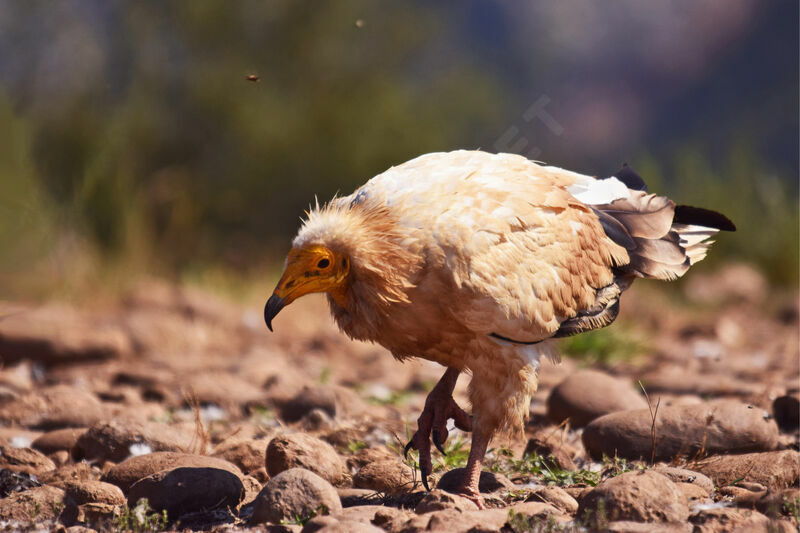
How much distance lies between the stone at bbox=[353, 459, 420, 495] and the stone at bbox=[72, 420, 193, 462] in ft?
3.49

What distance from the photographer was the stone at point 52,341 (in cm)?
689

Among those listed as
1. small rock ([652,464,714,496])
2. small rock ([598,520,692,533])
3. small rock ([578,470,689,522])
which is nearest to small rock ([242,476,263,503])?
small rock ([578,470,689,522])

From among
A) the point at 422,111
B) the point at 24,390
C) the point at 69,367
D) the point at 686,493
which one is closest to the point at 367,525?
the point at 686,493

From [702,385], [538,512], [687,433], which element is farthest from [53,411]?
[702,385]

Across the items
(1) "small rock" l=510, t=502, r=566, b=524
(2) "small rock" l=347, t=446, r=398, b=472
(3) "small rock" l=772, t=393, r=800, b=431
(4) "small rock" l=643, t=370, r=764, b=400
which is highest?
(4) "small rock" l=643, t=370, r=764, b=400

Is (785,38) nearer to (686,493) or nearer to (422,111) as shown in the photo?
(422,111)

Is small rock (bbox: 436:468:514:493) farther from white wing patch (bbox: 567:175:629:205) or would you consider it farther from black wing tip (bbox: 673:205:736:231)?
black wing tip (bbox: 673:205:736:231)

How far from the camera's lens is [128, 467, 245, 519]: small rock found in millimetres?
3688

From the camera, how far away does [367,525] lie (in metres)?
3.14

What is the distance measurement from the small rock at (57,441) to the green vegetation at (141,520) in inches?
50.0

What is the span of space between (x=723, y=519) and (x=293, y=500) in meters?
1.57

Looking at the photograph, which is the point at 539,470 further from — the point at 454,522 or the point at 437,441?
the point at 454,522

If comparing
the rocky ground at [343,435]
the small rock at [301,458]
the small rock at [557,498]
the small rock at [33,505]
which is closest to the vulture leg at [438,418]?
the rocky ground at [343,435]

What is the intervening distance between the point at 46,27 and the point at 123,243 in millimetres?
6359
